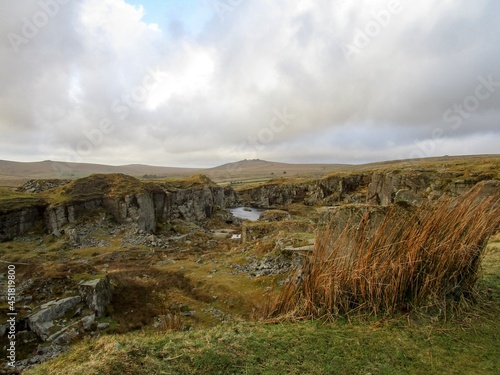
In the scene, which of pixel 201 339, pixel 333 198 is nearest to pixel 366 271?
pixel 201 339

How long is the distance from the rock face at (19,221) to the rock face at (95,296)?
25000mm

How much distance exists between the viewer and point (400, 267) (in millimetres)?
5680

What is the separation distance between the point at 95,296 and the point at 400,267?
587 inches

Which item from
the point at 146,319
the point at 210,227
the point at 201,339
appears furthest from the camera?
the point at 210,227

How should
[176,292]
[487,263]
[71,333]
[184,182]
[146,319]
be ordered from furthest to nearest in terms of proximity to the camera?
[184,182]
[176,292]
[146,319]
[71,333]
[487,263]

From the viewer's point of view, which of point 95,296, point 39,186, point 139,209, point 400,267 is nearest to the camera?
point 400,267

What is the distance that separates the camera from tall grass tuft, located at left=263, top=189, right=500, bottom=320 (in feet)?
18.7

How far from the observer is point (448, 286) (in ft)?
19.0

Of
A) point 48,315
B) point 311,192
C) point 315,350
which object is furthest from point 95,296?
point 311,192

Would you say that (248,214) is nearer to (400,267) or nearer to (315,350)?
(400,267)

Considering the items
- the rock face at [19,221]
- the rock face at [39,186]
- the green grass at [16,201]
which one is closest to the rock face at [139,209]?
the rock face at [19,221]

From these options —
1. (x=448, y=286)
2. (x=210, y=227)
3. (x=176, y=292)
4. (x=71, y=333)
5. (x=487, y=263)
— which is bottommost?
(x=210, y=227)

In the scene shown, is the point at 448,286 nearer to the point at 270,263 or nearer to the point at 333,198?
the point at 270,263

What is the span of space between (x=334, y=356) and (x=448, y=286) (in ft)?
10.2
